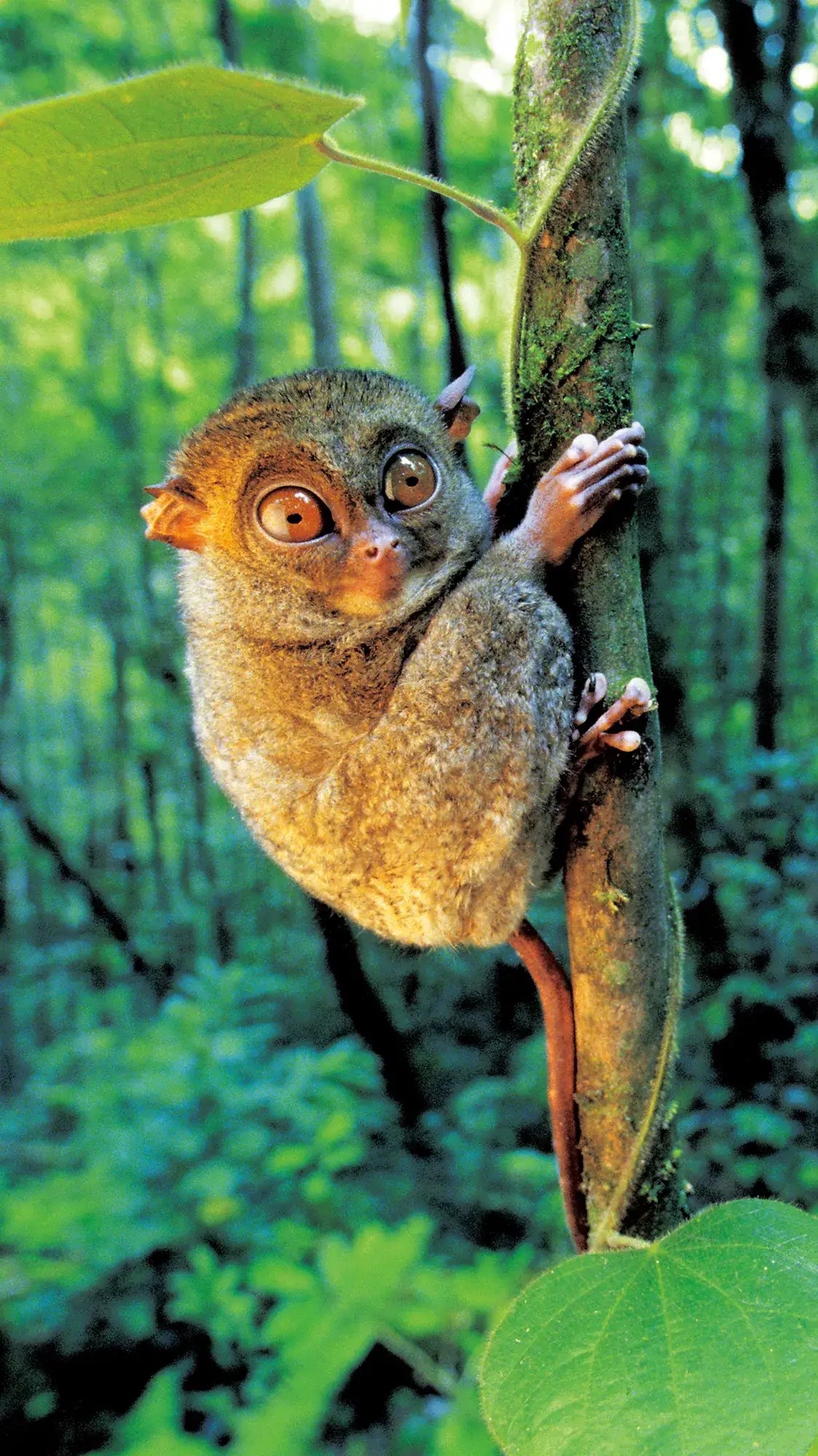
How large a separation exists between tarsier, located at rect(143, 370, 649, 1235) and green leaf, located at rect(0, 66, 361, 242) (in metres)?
0.52

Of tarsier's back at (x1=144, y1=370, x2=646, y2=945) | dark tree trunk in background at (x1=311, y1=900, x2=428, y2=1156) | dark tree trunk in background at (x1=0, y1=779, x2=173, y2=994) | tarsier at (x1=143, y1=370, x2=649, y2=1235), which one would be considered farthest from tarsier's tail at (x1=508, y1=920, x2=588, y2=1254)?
dark tree trunk in background at (x1=0, y1=779, x2=173, y2=994)

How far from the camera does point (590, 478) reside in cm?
110

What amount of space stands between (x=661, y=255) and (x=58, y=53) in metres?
4.81

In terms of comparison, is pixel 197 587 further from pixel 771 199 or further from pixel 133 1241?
pixel 771 199

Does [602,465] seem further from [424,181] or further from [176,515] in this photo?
[176,515]

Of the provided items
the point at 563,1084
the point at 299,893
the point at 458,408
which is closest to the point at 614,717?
the point at 563,1084

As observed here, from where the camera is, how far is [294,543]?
159cm

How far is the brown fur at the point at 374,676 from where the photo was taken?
1368 millimetres

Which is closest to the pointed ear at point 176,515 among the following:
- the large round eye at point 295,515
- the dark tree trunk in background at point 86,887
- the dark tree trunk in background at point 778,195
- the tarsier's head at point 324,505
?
the tarsier's head at point 324,505

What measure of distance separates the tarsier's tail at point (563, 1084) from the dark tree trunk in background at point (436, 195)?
1.39 metres

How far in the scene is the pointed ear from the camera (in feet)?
5.20

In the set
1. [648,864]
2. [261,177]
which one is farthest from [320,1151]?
[261,177]

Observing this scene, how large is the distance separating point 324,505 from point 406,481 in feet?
0.50

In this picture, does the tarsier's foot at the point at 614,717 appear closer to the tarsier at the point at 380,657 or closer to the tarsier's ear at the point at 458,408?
the tarsier at the point at 380,657
